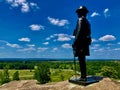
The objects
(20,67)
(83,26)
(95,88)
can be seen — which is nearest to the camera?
(95,88)

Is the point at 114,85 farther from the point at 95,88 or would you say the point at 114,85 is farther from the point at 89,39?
the point at 89,39

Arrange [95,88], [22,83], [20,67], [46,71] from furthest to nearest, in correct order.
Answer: [20,67], [46,71], [22,83], [95,88]

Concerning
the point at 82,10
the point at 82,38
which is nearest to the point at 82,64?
the point at 82,38

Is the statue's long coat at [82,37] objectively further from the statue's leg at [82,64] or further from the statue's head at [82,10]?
the statue's head at [82,10]

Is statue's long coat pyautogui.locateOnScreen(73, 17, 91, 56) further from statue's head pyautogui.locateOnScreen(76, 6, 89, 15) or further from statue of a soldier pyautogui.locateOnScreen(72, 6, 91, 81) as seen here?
statue's head pyautogui.locateOnScreen(76, 6, 89, 15)

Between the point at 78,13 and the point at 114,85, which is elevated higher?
the point at 78,13

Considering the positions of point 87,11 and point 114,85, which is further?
point 87,11

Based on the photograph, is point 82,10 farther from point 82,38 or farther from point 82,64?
point 82,64

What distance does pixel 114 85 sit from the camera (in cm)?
1020

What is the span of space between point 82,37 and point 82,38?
0.05m

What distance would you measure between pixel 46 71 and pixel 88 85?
39827 millimetres

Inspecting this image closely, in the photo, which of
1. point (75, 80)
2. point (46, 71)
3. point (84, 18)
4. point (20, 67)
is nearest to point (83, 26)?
point (84, 18)

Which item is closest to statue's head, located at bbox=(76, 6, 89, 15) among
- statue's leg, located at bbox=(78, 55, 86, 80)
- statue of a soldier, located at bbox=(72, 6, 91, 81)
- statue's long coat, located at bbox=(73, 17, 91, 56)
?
statue of a soldier, located at bbox=(72, 6, 91, 81)

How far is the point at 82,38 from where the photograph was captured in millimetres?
10961
